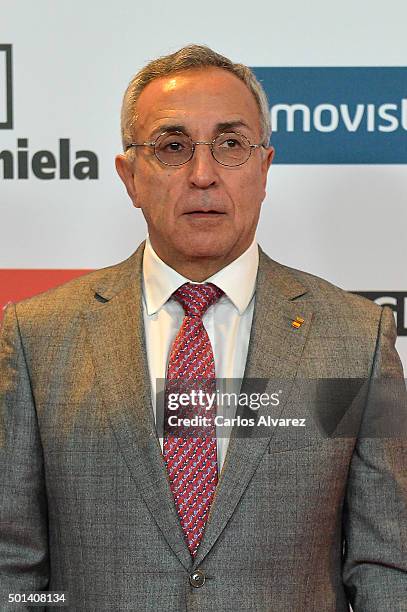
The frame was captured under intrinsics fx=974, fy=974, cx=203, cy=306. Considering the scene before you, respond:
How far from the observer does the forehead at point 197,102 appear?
1599 mm

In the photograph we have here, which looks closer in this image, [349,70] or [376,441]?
[376,441]

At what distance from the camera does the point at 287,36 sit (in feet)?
6.75

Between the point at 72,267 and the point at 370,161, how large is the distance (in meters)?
0.68

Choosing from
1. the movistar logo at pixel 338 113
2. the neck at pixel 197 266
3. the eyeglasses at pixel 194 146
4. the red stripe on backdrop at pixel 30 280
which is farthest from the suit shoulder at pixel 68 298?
the movistar logo at pixel 338 113

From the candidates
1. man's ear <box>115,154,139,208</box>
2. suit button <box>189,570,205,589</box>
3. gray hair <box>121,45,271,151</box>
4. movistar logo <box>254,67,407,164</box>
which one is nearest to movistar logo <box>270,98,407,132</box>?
movistar logo <box>254,67,407,164</box>

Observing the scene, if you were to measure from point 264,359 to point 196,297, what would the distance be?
0.52 ft

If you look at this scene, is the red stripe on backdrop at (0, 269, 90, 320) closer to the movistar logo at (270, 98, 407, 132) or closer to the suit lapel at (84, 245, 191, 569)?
the suit lapel at (84, 245, 191, 569)

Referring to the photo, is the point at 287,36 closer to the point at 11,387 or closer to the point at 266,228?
the point at 266,228

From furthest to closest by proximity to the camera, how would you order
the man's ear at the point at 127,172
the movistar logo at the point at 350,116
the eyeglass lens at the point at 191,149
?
the movistar logo at the point at 350,116 < the man's ear at the point at 127,172 < the eyeglass lens at the point at 191,149

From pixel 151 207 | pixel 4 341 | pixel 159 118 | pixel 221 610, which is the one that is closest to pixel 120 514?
pixel 221 610

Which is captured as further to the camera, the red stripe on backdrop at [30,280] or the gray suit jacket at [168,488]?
the red stripe on backdrop at [30,280]

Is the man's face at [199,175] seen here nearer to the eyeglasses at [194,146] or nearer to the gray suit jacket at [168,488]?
the eyeglasses at [194,146]

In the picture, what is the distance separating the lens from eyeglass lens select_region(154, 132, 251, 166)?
160cm

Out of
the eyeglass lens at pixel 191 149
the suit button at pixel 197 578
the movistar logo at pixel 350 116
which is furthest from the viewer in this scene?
the movistar logo at pixel 350 116
